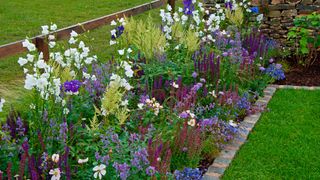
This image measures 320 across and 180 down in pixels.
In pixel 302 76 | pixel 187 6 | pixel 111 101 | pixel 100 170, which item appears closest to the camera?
pixel 100 170

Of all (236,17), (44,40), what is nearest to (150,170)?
(44,40)

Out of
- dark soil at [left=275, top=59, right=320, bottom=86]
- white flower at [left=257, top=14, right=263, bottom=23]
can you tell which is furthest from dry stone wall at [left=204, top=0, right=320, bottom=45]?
dark soil at [left=275, top=59, right=320, bottom=86]

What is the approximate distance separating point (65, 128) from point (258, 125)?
2.49m

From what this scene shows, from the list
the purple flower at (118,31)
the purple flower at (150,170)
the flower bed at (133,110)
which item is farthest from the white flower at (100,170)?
the purple flower at (118,31)

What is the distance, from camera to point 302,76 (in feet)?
22.7

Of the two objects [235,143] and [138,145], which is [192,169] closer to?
[138,145]

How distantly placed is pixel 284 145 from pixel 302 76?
2632 mm

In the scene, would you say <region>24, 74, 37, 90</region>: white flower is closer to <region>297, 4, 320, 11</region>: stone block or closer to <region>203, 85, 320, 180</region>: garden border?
<region>203, 85, 320, 180</region>: garden border

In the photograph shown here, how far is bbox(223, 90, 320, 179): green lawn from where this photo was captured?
4.02 metres

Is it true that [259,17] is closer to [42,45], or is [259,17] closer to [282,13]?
[282,13]

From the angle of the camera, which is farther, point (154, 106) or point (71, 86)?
point (154, 106)

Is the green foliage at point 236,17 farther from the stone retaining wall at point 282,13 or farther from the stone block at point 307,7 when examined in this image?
the stone block at point 307,7

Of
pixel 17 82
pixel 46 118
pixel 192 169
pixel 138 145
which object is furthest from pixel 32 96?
pixel 17 82

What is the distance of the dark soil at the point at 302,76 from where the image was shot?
6.64 m
